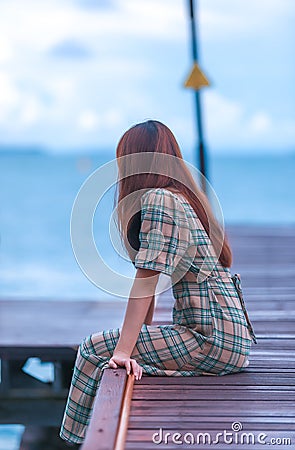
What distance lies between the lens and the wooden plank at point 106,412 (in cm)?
227

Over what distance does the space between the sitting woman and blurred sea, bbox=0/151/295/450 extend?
22 cm

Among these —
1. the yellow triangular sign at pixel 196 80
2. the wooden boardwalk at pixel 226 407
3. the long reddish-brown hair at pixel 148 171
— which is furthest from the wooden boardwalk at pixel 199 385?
the yellow triangular sign at pixel 196 80

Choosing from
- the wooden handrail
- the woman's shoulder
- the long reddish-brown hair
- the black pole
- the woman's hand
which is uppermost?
the black pole

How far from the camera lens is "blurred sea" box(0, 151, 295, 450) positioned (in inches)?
377

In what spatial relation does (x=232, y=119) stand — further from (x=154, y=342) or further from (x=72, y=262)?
(x=154, y=342)

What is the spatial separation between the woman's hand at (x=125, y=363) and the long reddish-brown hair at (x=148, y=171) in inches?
13.5

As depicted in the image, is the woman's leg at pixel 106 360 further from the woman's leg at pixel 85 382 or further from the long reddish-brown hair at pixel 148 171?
the long reddish-brown hair at pixel 148 171

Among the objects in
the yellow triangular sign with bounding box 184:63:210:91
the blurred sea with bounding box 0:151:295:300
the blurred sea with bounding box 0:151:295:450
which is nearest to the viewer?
the yellow triangular sign with bounding box 184:63:210:91

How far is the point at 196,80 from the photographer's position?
7.43 metres

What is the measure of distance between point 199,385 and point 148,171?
0.71 meters

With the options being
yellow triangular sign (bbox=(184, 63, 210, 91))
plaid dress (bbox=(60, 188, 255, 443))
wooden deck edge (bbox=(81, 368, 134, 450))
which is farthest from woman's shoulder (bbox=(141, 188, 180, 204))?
yellow triangular sign (bbox=(184, 63, 210, 91))

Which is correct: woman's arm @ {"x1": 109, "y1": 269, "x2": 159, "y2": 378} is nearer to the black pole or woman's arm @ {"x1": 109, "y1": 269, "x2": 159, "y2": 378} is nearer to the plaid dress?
the plaid dress

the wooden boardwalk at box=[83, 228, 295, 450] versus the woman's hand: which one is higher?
the woman's hand

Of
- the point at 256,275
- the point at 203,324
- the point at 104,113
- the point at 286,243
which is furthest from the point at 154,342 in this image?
the point at 104,113
